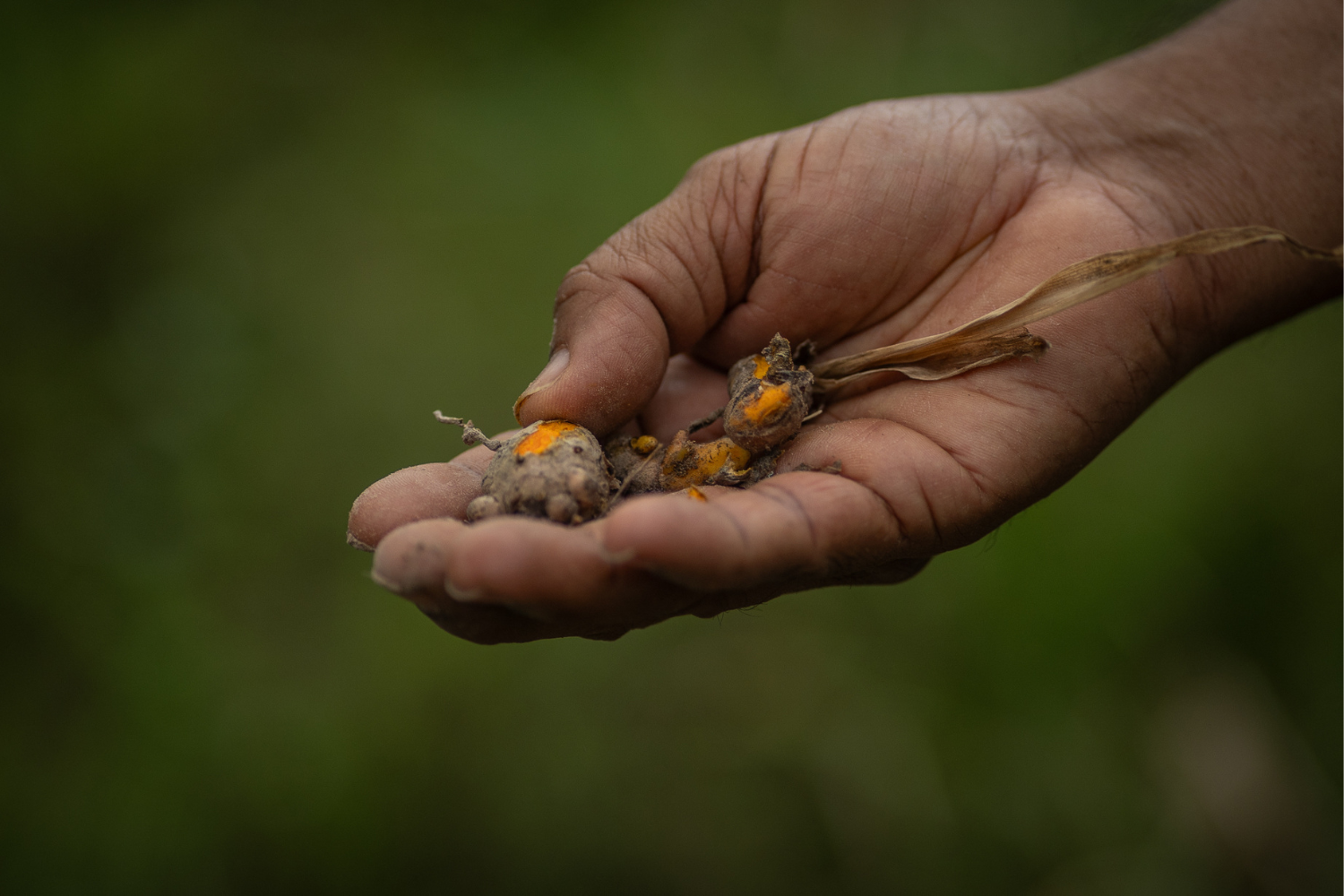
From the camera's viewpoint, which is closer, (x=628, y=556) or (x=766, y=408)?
(x=628, y=556)

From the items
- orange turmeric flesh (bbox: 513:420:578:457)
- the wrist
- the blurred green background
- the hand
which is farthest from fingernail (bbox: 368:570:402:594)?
the wrist

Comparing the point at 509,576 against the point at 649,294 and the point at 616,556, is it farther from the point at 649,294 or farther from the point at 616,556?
the point at 649,294

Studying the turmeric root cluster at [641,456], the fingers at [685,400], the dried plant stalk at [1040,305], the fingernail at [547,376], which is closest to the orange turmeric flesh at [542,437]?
Result: the turmeric root cluster at [641,456]

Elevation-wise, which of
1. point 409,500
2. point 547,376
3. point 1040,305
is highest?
point 547,376

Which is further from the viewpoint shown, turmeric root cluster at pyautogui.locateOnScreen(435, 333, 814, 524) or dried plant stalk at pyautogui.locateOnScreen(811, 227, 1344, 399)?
dried plant stalk at pyautogui.locateOnScreen(811, 227, 1344, 399)

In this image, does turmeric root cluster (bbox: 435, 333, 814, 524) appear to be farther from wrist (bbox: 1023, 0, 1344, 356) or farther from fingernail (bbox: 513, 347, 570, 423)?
wrist (bbox: 1023, 0, 1344, 356)

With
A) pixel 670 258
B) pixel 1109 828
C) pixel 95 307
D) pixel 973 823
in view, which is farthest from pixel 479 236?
pixel 1109 828

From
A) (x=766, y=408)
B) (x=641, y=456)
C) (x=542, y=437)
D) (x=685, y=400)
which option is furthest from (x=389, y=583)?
(x=685, y=400)
